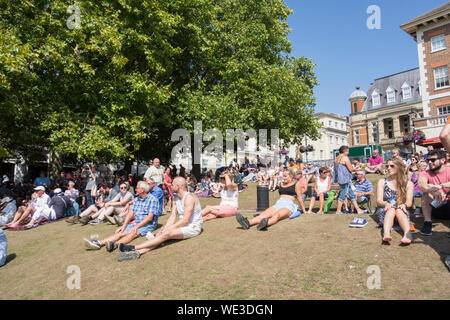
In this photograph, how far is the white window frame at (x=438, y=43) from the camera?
25.8 metres

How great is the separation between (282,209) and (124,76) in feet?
34.8

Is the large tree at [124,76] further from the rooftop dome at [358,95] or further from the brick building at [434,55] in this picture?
the rooftop dome at [358,95]

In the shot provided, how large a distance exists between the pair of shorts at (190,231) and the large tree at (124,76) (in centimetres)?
792

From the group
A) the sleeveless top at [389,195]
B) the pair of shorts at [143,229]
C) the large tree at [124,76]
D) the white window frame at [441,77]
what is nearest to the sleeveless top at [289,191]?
the sleeveless top at [389,195]

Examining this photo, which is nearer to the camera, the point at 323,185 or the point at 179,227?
the point at 179,227

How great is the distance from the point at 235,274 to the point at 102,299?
6.91ft

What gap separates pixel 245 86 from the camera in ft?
60.3

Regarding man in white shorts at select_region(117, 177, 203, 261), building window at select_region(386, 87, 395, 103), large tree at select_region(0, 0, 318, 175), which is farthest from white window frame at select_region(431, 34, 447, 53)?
man in white shorts at select_region(117, 177, 203, 261)

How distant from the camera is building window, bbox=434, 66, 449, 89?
25703 mm

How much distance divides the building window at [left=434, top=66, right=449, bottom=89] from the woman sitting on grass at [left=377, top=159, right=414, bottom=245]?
25853 millimetres

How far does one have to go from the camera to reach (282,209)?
776 cm

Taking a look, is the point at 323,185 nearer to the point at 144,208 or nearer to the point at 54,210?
the point at 144,208

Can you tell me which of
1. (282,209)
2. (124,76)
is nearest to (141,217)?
(282,209)
